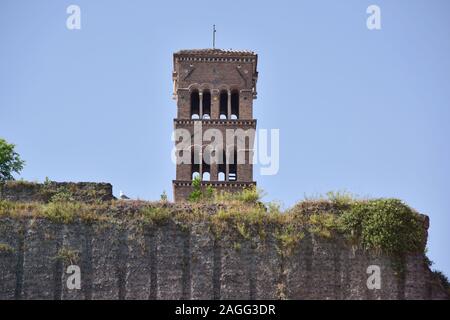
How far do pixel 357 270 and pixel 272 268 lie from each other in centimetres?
237

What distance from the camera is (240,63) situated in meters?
64.9

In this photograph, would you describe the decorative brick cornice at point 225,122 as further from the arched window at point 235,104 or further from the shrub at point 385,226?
the shrub at point 385,226

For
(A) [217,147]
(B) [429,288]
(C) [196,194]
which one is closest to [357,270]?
(B) [429,288]

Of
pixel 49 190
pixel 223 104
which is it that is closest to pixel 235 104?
pixel 223 104

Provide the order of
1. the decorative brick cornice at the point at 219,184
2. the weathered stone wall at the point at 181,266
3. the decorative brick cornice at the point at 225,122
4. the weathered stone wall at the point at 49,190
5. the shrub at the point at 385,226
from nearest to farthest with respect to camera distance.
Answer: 1. the weathered stone wall at the point at 181,266
2. the shrub at the point at 385,226
3. the weathered stone wall at the point at 49,190
4. the decorative brick cornice at the point at 219,184
5. the decorative brick cornice at the point at 225,122

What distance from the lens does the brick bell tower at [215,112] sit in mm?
62375

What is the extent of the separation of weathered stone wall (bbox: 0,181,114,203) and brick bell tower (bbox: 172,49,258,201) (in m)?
22.9

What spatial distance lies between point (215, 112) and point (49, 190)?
26.2 m

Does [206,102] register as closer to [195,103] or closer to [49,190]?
[195,103]

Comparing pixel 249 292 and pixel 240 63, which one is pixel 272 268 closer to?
pixel 249 292

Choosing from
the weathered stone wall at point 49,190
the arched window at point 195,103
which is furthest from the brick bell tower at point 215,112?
the weathered stone wall at point 49,190

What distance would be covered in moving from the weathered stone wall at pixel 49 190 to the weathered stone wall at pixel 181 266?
68.6 inches

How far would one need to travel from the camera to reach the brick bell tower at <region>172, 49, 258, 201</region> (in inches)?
2456

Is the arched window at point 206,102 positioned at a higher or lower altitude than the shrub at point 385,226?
higher
